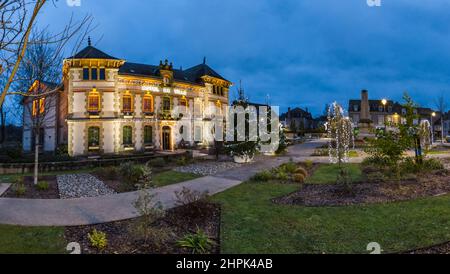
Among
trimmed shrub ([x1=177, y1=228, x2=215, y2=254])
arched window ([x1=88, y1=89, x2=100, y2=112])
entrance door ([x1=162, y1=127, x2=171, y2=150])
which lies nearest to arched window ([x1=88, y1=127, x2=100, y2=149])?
arched window ([x1=88, y1=89, x2=100, y2=112])

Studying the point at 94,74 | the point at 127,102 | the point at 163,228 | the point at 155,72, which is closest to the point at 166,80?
the point at 155,72

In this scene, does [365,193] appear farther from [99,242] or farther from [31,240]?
[31,240]

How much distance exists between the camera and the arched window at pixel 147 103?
3070cm

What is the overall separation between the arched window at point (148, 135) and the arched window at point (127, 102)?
9.19ft

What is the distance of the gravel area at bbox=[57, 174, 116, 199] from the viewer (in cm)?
1043

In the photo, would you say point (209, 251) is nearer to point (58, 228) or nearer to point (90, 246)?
point (90, 246)

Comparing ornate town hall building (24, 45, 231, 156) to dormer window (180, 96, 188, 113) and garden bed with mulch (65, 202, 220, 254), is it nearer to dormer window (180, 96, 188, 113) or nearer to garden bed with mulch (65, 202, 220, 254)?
dormer window (180, 96, 188, 113)

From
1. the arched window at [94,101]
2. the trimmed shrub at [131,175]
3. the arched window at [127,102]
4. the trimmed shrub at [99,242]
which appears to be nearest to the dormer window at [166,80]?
the arched window at [127,102]

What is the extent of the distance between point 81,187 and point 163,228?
7.36 m

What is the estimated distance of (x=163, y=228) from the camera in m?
6.37

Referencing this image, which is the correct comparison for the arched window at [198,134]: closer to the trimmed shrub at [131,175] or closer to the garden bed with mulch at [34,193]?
the trimmed shrub at [131,175]

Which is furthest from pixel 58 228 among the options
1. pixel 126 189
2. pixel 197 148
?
pixel 197 148

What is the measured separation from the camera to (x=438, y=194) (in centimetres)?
923
